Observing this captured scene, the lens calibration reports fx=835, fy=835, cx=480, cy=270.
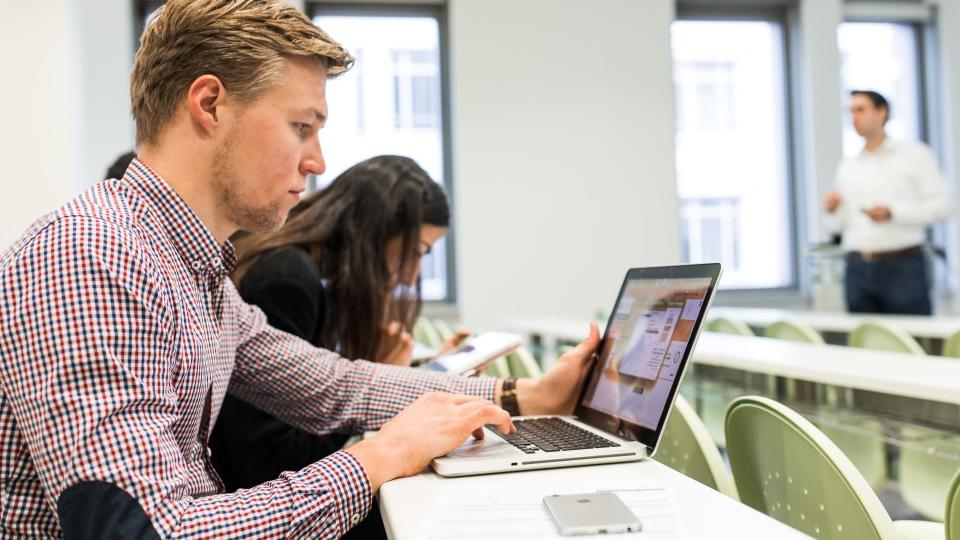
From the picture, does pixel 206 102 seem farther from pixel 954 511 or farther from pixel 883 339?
pixel 883 339

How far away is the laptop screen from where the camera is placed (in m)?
1.12

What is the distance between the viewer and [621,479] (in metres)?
1.00

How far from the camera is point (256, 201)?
107cm

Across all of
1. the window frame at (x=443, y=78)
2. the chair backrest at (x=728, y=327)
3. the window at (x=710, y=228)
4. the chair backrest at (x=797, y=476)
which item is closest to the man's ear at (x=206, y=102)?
the chair backrest at (x=797, y=476)

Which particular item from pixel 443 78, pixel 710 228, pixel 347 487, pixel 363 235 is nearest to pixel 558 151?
pixel 443 78

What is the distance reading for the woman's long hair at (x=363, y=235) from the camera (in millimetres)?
1952

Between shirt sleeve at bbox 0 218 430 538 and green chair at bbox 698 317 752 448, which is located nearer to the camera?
shirt sleeve at bbox 0 218 430 538

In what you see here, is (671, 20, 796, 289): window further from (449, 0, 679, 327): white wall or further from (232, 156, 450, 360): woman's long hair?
(232, 156, 450, 360): woman's long hair

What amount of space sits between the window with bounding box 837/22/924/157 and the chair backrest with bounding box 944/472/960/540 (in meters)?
6.19

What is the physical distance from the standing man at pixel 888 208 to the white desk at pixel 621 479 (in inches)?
158

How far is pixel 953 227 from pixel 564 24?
10.8ft

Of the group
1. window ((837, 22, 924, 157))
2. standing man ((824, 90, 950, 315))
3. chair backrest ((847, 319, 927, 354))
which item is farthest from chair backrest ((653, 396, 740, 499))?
window ((837, 22, 924, 157))

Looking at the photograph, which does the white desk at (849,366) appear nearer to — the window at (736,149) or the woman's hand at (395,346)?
the woman's hand at (395,346)

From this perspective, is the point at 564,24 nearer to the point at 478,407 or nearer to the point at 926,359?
the point at 926,359
